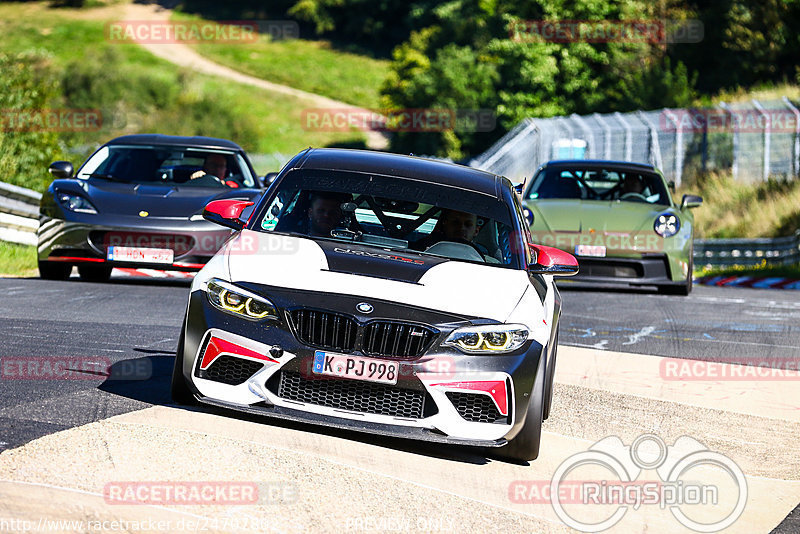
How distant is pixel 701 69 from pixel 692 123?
2625 centimetres

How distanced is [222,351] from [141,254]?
6.34 m

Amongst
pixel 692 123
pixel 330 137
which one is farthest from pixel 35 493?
pixel 330 137

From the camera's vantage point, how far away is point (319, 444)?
5656 mm

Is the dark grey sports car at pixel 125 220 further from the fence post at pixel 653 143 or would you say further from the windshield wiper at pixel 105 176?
the fence post at pixel 653 143

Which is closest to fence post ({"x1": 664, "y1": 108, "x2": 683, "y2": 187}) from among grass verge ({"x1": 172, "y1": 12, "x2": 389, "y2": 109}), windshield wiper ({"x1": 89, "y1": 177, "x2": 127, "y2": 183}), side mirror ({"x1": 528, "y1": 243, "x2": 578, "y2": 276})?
windshield wiper ({"x1": 89, "y1": 177, "x2": 127, "y2": 183})

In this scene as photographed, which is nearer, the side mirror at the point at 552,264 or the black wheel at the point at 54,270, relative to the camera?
the side mirror at the point at 552,264

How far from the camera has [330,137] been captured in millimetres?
81500

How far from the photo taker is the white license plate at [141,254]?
11.9 m

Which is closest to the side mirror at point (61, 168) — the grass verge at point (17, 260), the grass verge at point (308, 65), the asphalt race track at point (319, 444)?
the asphalt race track at point (319, 444)

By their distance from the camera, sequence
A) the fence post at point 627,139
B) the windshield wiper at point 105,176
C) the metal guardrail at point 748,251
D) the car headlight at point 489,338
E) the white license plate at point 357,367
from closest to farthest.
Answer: the white license plate at point 357,367, the car headlight at point 489,338, the windshield wiper at point 105,176, the metal guardrail at point 748,251, the fence post at point 627,139

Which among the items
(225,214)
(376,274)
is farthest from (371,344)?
(225,214)

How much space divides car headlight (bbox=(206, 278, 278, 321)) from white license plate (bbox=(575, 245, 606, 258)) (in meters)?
8.77

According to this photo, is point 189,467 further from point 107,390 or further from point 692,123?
point 692,123

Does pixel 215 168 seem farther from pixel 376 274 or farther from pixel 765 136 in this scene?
pixel 765 136
